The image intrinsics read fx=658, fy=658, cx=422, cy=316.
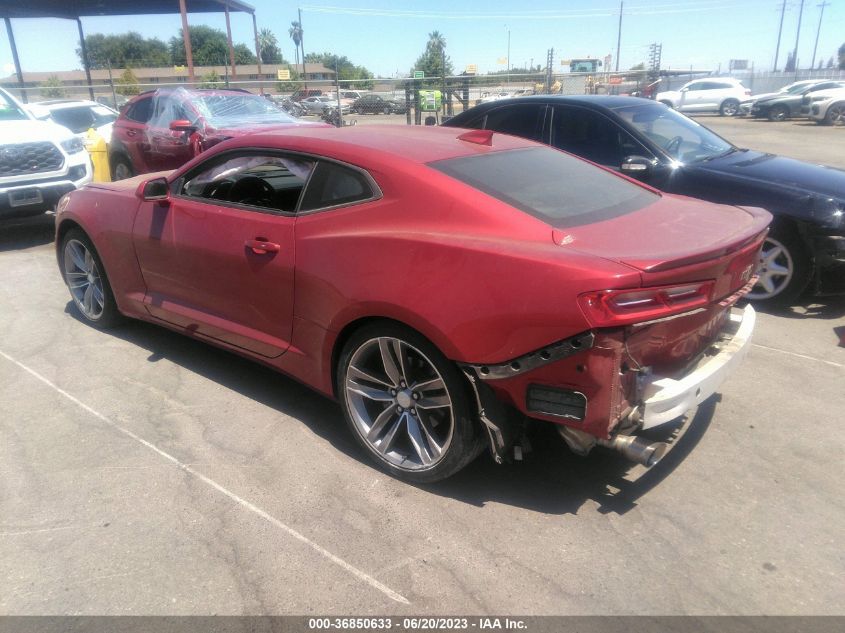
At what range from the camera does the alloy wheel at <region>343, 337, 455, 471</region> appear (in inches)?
118

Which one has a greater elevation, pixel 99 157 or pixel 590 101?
pixel 590 101

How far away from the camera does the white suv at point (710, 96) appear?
3066 cm

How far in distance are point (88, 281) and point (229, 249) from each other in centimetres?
212

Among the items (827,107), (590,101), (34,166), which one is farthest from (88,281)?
(827,107)

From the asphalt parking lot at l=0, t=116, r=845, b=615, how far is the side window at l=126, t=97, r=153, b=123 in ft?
21.7

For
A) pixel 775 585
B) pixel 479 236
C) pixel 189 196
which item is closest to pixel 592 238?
pixel 479 236

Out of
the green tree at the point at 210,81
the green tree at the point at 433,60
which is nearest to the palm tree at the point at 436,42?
the green tree at the point at 433,60

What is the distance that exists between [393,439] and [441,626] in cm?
105

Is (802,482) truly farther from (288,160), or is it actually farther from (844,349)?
(288,160)

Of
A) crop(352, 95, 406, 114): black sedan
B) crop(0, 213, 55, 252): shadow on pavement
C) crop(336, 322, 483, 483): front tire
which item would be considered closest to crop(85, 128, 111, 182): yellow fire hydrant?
crop(0, 213, 55, 252): shadow on pavement

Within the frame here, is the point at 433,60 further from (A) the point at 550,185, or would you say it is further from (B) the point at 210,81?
(A) the point at 550,185

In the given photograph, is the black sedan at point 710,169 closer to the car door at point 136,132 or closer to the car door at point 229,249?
the car door at point 229,249

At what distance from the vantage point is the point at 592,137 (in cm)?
615

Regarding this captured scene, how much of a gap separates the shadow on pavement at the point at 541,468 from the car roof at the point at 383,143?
4.73ft
